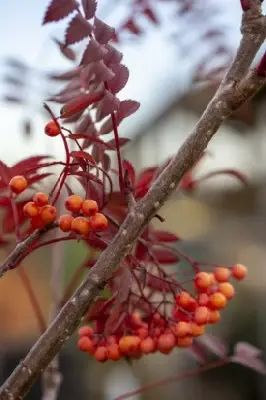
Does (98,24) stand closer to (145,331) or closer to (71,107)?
(71,107)

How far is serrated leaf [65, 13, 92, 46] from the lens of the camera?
0.55 m

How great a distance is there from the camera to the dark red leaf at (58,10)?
0.57 m

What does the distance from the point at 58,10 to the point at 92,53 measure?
0.27 feet

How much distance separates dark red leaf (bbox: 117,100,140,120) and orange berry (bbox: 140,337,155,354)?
0.25 metres

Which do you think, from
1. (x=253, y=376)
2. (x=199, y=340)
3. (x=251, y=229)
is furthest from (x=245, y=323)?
(x=199, y=340)

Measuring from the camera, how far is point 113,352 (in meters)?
0.67

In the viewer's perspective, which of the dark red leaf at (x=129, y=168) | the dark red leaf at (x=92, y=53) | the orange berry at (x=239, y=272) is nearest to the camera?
the dark red leaf at (x=92, y=53)

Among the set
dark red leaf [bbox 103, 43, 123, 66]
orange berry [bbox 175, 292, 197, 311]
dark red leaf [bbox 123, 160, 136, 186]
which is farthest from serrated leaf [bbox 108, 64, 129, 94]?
orange berry [bbox 175, 292, 197, 311]

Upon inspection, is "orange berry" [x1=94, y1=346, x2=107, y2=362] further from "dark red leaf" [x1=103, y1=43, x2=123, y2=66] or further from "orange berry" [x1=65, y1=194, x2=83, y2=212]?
"dark red leaf" [x1=103, y1=43, x2=123, y2=66]

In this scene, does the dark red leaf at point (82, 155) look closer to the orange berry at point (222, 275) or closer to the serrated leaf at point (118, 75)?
the serrated leaf at point (118, 75)

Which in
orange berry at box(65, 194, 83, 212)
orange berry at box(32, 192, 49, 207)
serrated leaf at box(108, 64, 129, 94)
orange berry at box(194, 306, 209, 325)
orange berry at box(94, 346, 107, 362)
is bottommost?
orange berry at box(94, 346, 107, 362)

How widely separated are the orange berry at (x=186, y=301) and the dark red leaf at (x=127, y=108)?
0.69 ft

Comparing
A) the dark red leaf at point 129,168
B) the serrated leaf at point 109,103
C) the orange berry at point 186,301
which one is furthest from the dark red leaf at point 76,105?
the orange berry at point 186,301

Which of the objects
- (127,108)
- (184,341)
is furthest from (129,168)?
(184,341)
